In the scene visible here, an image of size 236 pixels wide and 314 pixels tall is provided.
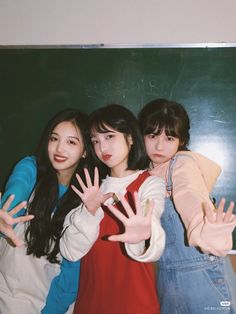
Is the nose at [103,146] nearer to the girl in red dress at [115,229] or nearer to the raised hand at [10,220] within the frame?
the girl in red dress at [115,229]

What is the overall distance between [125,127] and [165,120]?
220 mm

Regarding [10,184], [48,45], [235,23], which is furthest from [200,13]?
[10,184]

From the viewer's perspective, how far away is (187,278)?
134cm

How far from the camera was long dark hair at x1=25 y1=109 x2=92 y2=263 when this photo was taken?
140 centimetres

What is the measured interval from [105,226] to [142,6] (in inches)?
52.7

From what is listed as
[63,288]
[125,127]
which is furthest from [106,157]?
[63,288]

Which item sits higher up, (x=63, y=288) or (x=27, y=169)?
(x=27, y=169)

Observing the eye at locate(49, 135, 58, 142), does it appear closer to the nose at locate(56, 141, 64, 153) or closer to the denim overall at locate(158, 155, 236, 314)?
the nose at locate(56, 141, 64, 153)

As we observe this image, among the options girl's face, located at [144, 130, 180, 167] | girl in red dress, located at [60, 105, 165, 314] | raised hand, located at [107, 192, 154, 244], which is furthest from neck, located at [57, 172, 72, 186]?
raised hand, located at [107, 192, 154, 244]

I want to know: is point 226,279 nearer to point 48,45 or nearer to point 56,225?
point 56,225

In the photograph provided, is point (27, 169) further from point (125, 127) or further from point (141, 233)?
point (141, 233)

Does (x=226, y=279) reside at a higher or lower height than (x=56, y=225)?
lower

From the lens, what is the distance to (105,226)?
4.33 feet

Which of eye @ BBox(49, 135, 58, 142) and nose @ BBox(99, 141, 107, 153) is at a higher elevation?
eye @ BBox(49, 135, 58, 142)
